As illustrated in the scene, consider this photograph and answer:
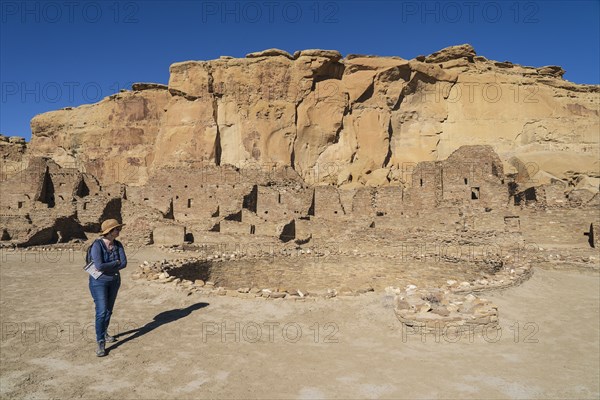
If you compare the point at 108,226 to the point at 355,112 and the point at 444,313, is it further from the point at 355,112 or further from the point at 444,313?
the point at 355,112

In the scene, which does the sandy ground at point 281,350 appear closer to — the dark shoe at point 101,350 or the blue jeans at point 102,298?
the dark shoe at point 101,350

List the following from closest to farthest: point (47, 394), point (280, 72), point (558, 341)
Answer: point (47, 394) < point (558, 341) < point (280, 72)

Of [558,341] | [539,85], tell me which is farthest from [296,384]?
[539,85]

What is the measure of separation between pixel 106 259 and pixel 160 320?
166 centimetres

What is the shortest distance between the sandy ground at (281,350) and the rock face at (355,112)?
30394mm

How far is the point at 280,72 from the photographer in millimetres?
38188

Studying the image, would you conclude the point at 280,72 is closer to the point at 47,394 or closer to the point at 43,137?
the point at 43,137

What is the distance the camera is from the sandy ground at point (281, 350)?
4285mm

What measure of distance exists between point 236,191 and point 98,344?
64.1 ft

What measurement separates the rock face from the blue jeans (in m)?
32.4

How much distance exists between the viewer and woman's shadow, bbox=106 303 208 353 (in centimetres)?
572

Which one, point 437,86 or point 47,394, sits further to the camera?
point 437,86

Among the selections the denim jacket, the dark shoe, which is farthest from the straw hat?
the dark shoe

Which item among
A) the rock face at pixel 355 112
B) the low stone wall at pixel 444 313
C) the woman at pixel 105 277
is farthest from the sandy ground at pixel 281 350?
the rock face at pixel 355 112
